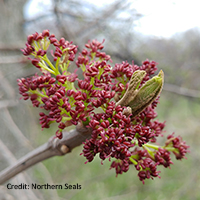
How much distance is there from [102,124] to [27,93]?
0.46 m

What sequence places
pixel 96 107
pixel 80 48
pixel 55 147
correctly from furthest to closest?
pixel 80 48
pixel 55 147
pixel 96 107

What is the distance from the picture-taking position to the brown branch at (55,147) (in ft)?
3.47

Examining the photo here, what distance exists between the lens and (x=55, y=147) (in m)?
1.21

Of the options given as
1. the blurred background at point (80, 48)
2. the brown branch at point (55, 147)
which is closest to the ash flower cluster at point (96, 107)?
the brown branch at point (55, 147)

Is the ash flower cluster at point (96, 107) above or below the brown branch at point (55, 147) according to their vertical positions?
above

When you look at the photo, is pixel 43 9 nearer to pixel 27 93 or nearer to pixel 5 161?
pixel 5 161

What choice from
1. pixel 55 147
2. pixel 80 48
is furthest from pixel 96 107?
pixel 80 48

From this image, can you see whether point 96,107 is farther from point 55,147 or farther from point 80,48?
point 80,48

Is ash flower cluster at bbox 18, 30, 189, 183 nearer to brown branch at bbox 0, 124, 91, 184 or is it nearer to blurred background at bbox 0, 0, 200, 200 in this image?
brown branch at bbox 0, 124, 91, 184

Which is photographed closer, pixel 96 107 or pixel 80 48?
pixel 96 107

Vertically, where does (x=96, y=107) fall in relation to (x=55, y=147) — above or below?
above

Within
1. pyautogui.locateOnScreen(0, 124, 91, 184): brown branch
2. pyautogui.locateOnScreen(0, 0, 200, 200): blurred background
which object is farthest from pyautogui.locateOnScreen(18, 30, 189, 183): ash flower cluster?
pyautogui.locateOnScreen(0, 0, 200, 200): blurred background

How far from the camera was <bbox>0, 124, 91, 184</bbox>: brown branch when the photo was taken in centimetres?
106

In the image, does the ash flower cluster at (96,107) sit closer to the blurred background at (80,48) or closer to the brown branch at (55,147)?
the brown branch at (55,147)
